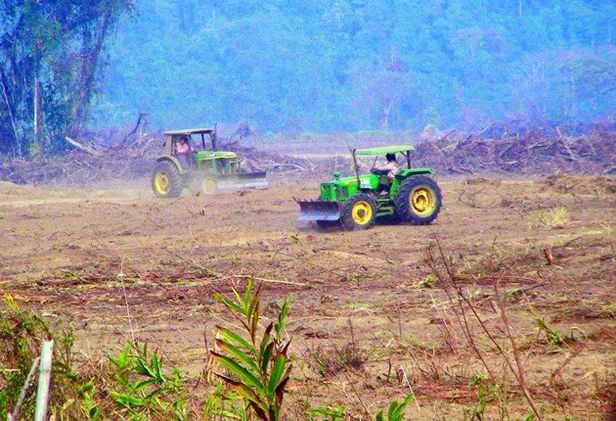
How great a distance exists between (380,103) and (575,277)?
5294 centimetres

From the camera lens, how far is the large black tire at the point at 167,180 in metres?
22.8

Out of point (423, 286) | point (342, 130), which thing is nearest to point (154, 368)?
point (423, 286)

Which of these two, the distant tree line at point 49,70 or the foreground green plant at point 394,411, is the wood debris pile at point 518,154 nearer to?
the distant tree line at point 49,70

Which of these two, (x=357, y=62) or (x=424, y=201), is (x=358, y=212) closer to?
(x=424, y=201)

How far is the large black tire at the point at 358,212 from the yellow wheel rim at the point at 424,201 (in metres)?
0.73

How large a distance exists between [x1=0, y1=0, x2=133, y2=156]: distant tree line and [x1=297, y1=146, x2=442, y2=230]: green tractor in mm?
24971

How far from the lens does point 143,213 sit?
65.8 feet

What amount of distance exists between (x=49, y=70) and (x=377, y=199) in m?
26.6

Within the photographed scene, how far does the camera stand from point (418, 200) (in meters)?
15.5

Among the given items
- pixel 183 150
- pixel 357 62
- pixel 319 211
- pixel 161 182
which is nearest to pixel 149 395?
pixel 319 211

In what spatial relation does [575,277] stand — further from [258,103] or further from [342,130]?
[258,103]

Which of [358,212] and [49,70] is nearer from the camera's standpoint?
[358,212]

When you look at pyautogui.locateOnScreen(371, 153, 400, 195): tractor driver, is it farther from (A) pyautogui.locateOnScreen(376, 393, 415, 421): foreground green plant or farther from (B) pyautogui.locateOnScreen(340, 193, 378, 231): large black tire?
(A) pyautogui.locateOnScreen(376, 393, 415, 421): foreground green plant

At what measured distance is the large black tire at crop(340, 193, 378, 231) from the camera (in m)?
14.9
